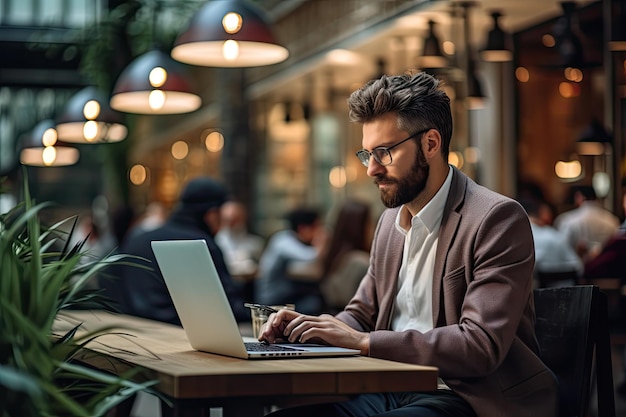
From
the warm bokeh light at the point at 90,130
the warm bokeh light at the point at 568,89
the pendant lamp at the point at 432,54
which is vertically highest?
the pendant lamp at the point at 432,54

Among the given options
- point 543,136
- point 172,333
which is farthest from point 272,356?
point 543,136

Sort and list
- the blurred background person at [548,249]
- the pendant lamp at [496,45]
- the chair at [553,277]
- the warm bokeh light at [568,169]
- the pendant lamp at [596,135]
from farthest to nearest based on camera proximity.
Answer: the warm bokeh light at [568,169], the pendant lamp at [596,135], the pendant lamp at [496,45], the blurred background person at [548,249], the chair at [553,277]

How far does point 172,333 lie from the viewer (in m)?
4.25

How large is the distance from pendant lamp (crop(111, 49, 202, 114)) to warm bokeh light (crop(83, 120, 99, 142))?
3.91ft

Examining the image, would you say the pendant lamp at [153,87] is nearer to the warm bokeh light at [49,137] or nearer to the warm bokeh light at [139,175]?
the warm bokeh light at [49,137]

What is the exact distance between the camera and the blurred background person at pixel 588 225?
10867 mm

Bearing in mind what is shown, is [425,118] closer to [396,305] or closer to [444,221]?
[444,221]

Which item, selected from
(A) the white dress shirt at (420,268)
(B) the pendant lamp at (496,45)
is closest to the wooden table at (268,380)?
(A) the white dress shirt at (420,268)

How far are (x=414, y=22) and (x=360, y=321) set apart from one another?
8359 millimetres

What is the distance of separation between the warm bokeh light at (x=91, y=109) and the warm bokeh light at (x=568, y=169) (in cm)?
547

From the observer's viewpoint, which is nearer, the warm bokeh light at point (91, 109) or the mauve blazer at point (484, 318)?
the mauve blazer at point (484, 318)

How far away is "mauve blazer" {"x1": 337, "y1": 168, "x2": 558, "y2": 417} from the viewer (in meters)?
3.21

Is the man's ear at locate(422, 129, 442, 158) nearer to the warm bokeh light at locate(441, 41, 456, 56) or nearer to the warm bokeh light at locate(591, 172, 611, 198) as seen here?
the warm bokeh light at locate(591, 172, 611, 198)

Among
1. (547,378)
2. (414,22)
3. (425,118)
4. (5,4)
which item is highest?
(5,4)
